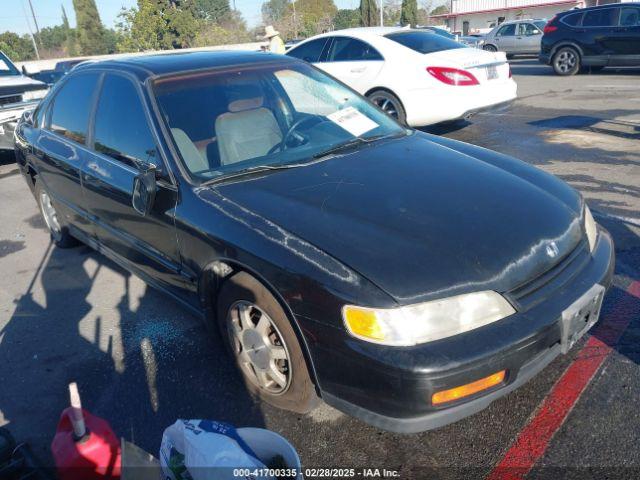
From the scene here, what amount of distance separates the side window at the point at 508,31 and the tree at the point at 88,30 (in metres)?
41.0

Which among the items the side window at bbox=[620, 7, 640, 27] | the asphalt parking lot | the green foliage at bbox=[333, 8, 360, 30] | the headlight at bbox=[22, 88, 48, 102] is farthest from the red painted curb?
the green foliage at bbox=[333, 8, 360, 30]

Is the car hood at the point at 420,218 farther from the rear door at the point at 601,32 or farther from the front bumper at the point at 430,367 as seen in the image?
the rear door at the point at 601,32

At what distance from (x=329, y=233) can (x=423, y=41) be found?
6.41 meters

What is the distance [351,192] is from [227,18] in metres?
65.7

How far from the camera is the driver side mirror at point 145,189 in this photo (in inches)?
112

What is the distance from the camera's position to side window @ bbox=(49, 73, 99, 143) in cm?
379

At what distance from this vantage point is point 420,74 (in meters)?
7.26

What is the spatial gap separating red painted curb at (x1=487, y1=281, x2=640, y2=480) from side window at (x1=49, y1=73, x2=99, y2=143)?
3.25 meters

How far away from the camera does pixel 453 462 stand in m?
2.25

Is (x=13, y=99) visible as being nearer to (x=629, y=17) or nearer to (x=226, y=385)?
(x=226, y=385)

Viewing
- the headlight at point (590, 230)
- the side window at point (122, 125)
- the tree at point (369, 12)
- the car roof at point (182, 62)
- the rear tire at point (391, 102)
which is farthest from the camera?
the tree at point (369, 12)

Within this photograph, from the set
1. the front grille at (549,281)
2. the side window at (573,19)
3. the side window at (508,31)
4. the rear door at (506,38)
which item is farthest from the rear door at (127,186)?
the side window at (508,31)

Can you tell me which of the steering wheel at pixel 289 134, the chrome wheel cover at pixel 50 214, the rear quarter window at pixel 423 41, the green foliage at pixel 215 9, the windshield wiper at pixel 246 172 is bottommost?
the chrome wheel cover at pixel 50 214

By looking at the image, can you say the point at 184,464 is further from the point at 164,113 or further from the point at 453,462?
the point at 164,113
